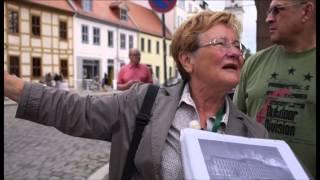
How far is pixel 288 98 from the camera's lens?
9.32 feet

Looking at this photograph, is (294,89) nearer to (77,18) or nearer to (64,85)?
(64,85)

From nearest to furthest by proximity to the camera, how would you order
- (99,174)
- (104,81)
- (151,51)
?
(99,174) → (104,81) → (151,51)

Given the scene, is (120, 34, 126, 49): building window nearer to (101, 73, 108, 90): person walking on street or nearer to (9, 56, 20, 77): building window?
(101, 73, 108, 90): person walking on street

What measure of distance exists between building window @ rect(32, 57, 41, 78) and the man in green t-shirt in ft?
105

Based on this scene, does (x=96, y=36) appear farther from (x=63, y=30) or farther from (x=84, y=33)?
(x=63, y=30)

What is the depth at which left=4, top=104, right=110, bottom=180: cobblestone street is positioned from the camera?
6.83 meters

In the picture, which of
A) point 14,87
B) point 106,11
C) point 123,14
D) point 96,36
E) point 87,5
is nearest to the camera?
point 14,87

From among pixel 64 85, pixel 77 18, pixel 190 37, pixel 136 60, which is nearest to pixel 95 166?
pixel 136 60

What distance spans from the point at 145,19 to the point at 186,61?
53.0 meters

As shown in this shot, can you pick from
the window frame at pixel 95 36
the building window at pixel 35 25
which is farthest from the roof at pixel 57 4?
the window frame at pixel 95 36

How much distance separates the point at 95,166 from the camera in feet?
24.0

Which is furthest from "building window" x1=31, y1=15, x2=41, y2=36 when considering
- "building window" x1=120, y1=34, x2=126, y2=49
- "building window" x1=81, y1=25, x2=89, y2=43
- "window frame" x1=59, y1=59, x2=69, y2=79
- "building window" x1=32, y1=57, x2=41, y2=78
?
"building window" x1=120, y1=34, x2=126, y2=49

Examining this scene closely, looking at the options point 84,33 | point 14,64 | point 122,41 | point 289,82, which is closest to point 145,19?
point 122,41

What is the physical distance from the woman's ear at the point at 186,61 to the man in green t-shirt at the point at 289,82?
28.8 inches
